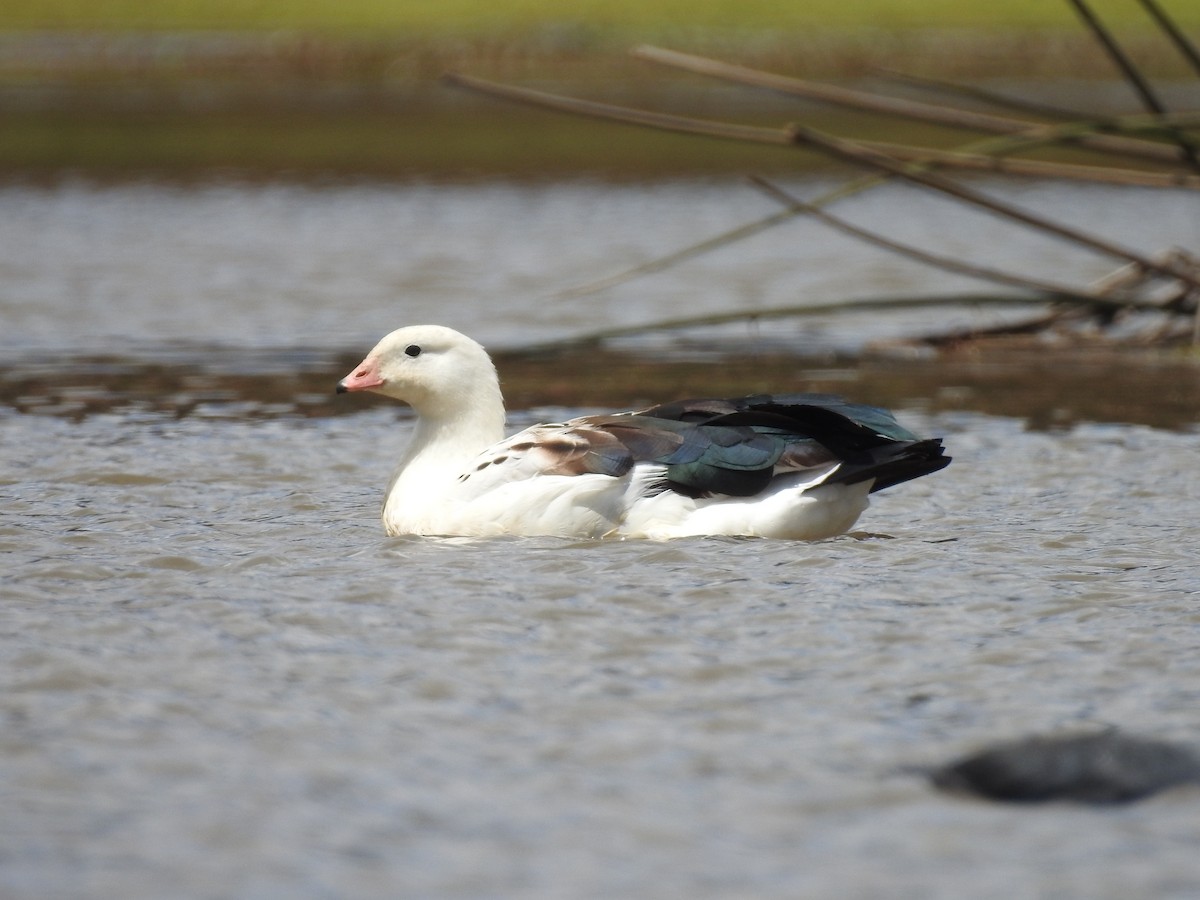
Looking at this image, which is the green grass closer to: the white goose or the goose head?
the goose head

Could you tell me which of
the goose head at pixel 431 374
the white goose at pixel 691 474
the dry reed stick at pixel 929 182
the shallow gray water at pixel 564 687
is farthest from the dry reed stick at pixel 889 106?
the white goose at pixel 691 474

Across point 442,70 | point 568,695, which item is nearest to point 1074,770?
point 568,695

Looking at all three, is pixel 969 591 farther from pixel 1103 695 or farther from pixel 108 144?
pixel 108 144

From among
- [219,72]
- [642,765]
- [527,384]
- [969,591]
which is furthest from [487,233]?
[219,72]

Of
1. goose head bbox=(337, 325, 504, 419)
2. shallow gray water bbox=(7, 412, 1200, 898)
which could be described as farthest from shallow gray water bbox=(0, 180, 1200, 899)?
goose head bbox=(337, 325, 504, 419)

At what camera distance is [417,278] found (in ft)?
61.4

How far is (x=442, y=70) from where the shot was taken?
94.5 ft

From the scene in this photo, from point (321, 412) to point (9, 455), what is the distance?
7.09 ft

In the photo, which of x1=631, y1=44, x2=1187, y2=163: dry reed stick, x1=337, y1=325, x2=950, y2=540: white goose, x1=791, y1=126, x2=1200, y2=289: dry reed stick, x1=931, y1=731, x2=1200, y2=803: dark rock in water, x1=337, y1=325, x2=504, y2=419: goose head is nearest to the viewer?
x1=931, y1=731, x2=1200, y2=803: dark rock in water

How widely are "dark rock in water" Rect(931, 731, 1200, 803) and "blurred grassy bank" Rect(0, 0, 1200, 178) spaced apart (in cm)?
2181

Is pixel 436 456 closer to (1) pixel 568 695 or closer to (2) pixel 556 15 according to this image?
(1) pixel 568 695

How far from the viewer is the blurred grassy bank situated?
32531mm

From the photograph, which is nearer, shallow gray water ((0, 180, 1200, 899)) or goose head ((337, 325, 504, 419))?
shallow gray water ((0, 180, 1200, 899))

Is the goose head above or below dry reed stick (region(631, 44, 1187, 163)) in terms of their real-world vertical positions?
below
